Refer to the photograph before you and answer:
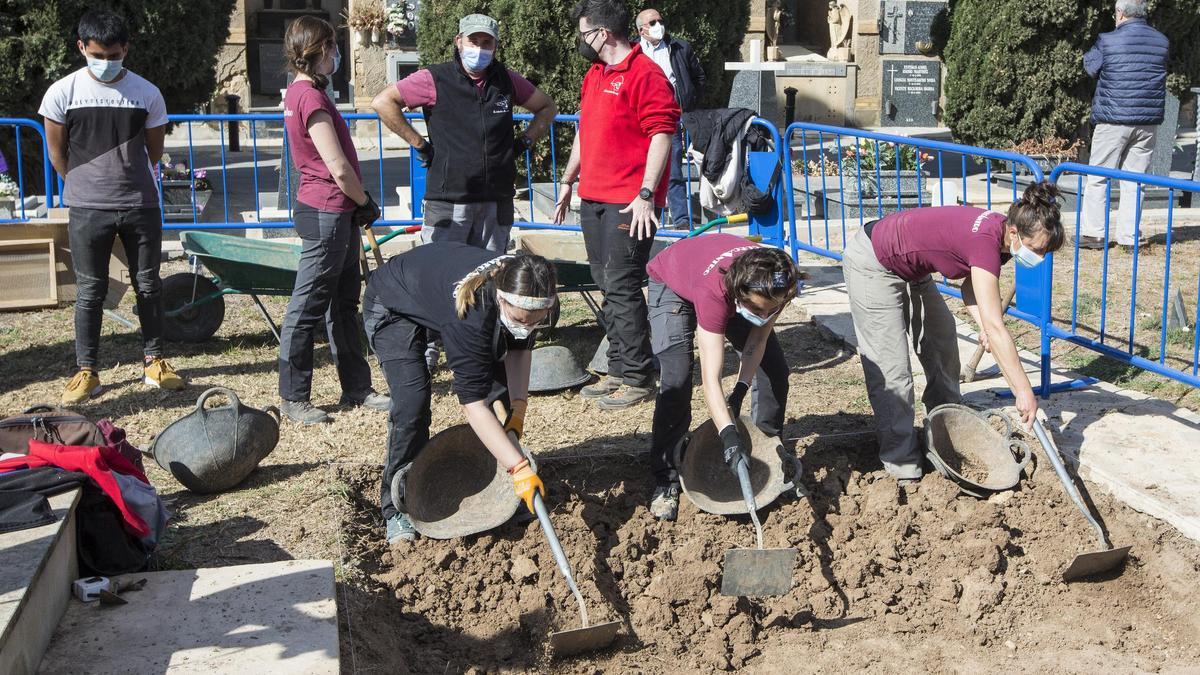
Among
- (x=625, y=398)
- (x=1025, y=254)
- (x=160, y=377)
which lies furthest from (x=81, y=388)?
(x=1025, y=254)

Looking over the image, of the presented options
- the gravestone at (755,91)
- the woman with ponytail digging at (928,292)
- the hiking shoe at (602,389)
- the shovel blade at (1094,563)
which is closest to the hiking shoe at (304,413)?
the hiking shoe at (602,389)

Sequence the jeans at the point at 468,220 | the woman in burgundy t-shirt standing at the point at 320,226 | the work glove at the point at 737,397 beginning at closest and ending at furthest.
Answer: the work glove at the point at 737,397
the woman in burgundy t-shirt standing at the point at 320,226
the jeans at the point at 468,220

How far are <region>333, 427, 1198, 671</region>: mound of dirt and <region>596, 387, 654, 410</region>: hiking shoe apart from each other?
772 mm

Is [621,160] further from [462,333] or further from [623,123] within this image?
[462,333]

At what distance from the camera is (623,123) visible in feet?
18.1

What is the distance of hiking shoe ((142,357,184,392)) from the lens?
6.12 meters

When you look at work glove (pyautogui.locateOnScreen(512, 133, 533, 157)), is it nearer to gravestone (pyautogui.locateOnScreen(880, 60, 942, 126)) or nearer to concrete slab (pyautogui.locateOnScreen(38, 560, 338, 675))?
concrete slab (pyautogui.locateOnScreen(38, 560, 338, 675))

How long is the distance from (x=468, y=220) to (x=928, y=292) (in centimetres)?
224

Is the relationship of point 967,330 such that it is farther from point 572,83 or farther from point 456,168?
point 572,83

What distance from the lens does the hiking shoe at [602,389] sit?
5996mm

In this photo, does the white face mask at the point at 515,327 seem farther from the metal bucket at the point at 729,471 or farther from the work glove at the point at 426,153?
the work glove at the point at 426,153

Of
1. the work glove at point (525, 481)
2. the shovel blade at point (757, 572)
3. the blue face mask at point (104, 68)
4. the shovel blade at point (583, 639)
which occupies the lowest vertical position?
the shovel blade at point (583, 639)

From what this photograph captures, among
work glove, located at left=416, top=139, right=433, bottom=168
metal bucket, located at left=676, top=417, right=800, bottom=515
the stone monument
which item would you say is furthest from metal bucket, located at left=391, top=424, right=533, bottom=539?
the stone monument

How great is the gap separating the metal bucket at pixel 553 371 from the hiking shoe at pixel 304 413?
1.08m
